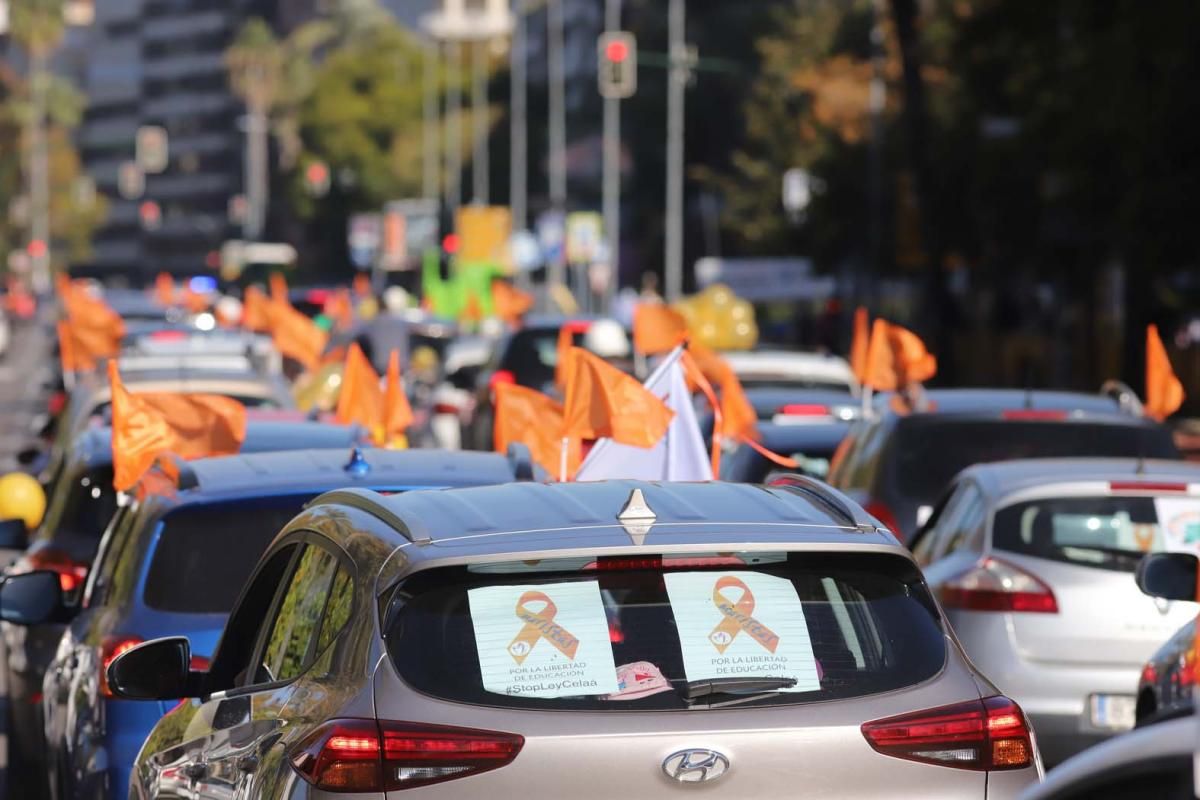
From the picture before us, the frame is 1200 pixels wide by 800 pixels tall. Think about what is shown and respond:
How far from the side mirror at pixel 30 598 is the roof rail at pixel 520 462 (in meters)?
1.39

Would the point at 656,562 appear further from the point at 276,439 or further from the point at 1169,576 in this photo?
the point at 276,439

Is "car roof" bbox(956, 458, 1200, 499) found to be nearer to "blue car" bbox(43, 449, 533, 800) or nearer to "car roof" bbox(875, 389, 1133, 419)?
"car roof" bbox(875, 389, 1133, 419)

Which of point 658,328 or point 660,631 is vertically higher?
point 660,631

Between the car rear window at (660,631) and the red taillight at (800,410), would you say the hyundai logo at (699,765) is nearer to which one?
the car rear window at (660,631)

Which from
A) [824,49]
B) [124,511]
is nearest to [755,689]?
[124,511]

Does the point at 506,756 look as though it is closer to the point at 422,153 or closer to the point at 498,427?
the point at 498,427

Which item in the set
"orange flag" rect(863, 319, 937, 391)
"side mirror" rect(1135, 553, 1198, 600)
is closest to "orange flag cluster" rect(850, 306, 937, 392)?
"orange flag" rect(863, 319, 937, 391)

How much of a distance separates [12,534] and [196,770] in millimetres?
4806

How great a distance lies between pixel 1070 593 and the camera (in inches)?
388

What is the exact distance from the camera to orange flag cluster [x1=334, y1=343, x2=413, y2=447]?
1328 centimetres

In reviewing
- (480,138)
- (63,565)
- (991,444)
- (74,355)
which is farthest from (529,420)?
(480,138)

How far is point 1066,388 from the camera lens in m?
43.2

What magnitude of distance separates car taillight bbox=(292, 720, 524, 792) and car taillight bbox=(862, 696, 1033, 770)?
66 centimetres

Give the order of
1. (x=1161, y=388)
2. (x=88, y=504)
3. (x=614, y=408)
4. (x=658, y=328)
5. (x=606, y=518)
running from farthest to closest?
(x=658, y=328) → (x=1161, y=388) → (x=614, y=408) → (x=88, y=504) → (x=606, y=518)
